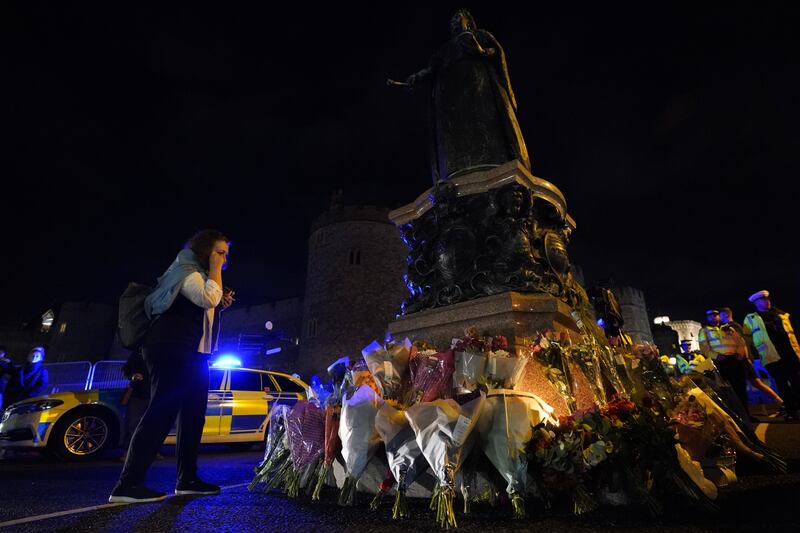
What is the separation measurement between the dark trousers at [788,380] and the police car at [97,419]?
6.42m

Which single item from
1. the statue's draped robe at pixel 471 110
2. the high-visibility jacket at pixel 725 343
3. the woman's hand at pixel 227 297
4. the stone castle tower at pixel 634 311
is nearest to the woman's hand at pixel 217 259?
the woman's hand at pixel 227 297

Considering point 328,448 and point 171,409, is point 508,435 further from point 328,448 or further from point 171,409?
point 171,409

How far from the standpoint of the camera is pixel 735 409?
318 cm

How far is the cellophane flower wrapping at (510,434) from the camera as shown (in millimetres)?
1758

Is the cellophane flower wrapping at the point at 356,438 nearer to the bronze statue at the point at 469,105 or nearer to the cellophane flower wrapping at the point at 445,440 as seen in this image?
the cellophane flower wrapping at the point at 445,440

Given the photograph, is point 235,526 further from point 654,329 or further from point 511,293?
point 654,329

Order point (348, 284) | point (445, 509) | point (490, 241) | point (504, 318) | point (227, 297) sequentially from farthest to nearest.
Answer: point (348, 284), point (490, 241), point (504, 318), point (227, 297), point (445, 509)

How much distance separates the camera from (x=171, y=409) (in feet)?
7.66

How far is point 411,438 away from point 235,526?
842 millimetres

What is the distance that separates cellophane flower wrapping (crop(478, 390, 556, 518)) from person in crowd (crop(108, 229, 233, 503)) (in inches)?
67.2

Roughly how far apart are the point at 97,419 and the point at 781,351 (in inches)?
348

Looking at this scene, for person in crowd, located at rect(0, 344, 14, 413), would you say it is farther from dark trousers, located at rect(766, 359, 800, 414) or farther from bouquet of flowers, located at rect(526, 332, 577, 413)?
dark trousers, located at rect(766, 359, 800, 414)

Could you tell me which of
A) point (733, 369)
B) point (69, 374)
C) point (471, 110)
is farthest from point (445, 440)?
point (69, 374)

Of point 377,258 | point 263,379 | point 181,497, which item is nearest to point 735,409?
point 181,497
